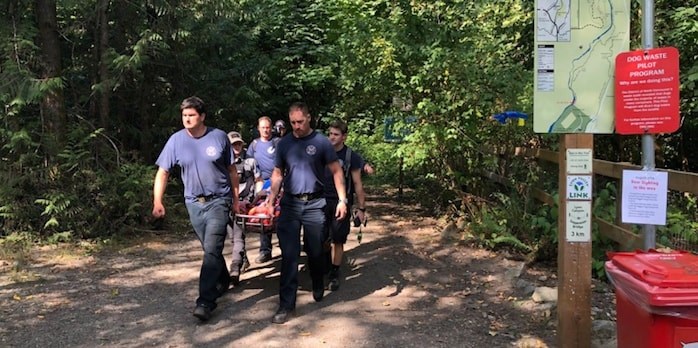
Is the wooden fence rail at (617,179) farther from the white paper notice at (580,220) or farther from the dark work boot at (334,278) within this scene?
the dark work boot at (334,278)

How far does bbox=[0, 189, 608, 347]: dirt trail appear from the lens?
4.93 metres

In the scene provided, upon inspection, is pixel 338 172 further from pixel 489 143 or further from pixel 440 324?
pixel 489 143

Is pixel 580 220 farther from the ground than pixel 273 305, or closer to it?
farther from the ground

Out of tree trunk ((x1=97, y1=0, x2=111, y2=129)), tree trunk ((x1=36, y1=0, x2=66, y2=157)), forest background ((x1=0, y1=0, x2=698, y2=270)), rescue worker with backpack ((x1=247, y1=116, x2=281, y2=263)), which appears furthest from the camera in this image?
tree trunk ((x1=97, y1=0, x2=111, y2=129))

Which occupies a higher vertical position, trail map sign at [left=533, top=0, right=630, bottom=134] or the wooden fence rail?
trail map sign at [left=533, top=0, right=630, bottom=134]

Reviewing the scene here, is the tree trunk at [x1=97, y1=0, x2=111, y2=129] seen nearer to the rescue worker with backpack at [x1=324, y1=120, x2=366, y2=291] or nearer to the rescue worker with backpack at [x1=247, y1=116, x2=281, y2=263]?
the rescue worker with backpack at [x1=247, y1=116, x2=281, y2=263]

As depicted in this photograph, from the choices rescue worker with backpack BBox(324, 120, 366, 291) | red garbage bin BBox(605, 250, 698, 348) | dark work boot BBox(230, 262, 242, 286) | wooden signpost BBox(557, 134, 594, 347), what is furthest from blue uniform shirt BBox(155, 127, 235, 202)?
red garbage bin BBox(605, 250, 698, 348)

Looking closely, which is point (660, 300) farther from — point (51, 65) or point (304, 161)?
point (51, 65)

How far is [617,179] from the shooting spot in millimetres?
6219

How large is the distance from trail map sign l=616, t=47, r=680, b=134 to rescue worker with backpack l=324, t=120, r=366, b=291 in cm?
302


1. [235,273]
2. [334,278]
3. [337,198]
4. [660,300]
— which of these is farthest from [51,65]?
[660,300]

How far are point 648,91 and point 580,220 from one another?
0.98 m

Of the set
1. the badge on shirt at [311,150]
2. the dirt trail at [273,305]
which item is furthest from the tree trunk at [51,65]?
the badge on shirt at [311,150]

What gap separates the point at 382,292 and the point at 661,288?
146 inches
